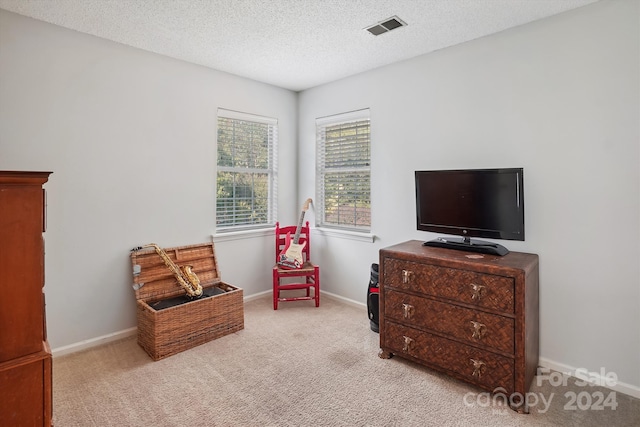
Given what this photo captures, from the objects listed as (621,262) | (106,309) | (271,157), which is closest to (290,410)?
(106,309)

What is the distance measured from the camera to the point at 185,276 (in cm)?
298

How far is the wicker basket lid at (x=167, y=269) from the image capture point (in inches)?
112

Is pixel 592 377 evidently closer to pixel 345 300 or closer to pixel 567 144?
pixel 567 144

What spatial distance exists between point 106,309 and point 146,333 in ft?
1.65

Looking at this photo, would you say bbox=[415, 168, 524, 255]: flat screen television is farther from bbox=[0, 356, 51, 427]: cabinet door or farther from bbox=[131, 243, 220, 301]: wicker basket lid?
bbox=[0, 356, 51, 427]: cabinet door

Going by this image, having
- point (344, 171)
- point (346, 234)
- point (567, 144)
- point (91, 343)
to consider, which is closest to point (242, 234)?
point (346, 234)

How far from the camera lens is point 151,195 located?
303cm

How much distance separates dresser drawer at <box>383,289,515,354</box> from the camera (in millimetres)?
2000

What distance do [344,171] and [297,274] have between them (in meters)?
1.30

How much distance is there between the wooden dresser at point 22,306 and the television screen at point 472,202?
2.50m

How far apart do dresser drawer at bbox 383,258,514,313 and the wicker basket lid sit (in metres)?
1.83

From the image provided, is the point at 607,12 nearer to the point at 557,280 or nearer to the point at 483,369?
the point at 557,280

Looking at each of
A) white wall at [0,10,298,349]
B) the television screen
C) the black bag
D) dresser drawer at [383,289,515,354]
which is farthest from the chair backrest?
dresser drawer at [383,289,515,354]

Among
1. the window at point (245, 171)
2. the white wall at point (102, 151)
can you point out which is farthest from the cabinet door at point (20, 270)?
the window at point (245, 171)
